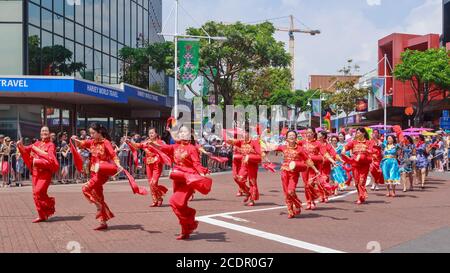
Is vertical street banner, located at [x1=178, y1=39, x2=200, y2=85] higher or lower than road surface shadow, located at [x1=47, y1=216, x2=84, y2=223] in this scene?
higher

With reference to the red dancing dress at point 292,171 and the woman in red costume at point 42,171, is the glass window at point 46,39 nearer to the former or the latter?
the woman in red costume at point 42,171

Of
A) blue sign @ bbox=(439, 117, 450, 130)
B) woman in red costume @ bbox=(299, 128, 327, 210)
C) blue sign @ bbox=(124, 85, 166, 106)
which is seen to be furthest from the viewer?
blue sign @ bbox=(439, 117, 450, 130)

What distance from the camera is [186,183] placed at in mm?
8734

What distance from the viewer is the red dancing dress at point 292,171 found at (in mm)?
11102

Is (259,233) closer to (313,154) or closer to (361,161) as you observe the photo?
(313,154)

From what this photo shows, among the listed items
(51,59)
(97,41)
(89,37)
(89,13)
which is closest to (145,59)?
(97,41)

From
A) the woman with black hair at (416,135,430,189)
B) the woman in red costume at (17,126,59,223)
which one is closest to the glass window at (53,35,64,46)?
the woman in red costume at (17,126,59,223)

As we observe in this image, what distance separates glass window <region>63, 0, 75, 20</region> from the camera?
2739cm

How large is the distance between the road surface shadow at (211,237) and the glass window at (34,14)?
60.7ft

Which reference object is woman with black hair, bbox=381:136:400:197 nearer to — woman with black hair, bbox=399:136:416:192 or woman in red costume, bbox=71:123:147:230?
woman with black hair, bbox=399:136:416:192

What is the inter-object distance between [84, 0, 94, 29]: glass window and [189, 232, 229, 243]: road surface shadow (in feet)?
73.8

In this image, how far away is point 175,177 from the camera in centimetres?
880

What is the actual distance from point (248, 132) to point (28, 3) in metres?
14.7

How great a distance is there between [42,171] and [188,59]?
1607cm
